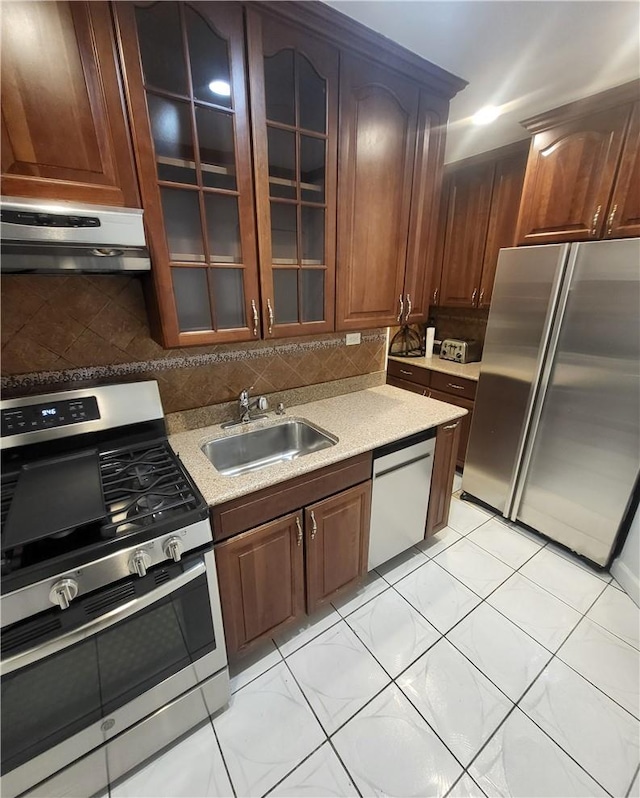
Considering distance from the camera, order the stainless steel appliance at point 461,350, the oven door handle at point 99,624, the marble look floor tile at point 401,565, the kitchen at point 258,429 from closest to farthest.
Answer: the oven door handle at point 99,624
the kitchen at point 258,429
the marble look floor tile at point 401,565
the stainless steel appliance at point 461,350

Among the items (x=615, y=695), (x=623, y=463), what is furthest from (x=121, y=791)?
(x=623, y=463)

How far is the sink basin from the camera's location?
156 cm

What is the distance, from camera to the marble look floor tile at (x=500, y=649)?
139 cm

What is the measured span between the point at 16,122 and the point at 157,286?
48 cm

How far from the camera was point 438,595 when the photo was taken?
1761mm

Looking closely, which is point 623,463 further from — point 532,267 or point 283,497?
point 283,497

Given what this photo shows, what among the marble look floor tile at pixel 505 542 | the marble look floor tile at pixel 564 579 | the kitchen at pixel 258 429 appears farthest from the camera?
the marble look floor tile at pixel 505 542

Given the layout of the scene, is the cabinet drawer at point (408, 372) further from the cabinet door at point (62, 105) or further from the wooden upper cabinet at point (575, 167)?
the cabinet door at point (62, 105)

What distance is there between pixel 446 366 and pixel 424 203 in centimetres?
145

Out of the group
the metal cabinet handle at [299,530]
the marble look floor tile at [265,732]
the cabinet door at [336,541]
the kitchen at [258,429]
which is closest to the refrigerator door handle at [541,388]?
the kitchen at [258,429]

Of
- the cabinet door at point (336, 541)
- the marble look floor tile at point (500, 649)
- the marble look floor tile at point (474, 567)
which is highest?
the cabinet door at point (336, 541)

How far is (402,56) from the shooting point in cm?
135

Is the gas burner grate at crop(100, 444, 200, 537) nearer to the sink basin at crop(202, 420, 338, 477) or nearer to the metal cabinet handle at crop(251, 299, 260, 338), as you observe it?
the sink basin at crop(202, 420, 338, 477)

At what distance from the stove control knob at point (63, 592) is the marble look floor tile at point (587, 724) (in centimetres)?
166
